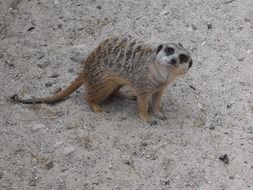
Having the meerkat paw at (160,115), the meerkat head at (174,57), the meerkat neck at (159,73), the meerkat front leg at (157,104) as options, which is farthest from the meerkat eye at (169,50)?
the meerkat paw at (160,115)

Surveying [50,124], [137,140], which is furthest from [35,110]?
[137,140]

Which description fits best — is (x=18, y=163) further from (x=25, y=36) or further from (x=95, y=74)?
(x=25, y=36)

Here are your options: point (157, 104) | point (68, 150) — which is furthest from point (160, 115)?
point (68, 150)

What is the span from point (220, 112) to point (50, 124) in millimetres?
1075

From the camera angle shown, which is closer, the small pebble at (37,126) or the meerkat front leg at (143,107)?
the small pebble at (37,126)

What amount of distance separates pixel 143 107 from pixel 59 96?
549mm

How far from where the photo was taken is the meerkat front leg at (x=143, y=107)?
3738 millimetres

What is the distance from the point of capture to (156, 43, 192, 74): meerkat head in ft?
11.5

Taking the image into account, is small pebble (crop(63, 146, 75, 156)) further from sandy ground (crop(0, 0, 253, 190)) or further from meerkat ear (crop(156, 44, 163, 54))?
meerkat ear (crop(156, 44, 163, 54))

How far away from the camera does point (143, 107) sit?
3750mm

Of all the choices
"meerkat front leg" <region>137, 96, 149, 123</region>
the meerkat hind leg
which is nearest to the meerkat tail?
the meerkat hind leg

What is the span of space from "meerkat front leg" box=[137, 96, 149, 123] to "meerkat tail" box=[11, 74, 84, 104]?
1.33 feet

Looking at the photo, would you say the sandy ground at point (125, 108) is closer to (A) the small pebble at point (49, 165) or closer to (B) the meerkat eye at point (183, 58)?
(A) the small pebble at point (49, 165)

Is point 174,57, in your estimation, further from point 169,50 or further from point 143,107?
point 143,107
